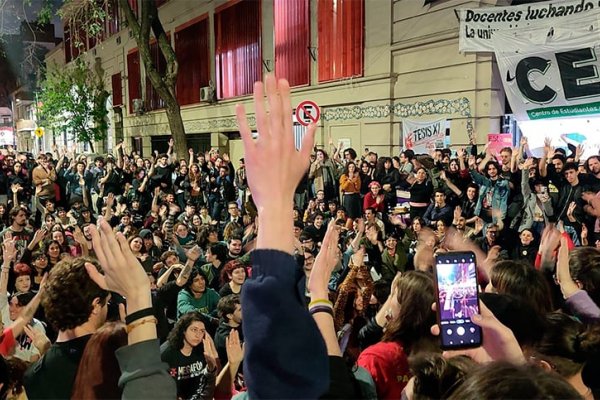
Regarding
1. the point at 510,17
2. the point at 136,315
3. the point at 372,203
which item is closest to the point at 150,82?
the point at 372,203

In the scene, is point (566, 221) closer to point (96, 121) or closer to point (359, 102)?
point (359, 102)

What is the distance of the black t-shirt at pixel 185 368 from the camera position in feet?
12.6

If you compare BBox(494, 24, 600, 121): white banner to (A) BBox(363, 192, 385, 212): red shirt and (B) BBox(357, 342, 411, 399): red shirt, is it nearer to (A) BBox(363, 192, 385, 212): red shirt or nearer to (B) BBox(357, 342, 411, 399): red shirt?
(A) BBox(363, 192, 385, 212): red shirt

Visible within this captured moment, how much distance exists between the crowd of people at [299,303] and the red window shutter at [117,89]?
74.0 ft

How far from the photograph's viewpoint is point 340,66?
15.1 meters

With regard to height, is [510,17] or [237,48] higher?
[237,48]

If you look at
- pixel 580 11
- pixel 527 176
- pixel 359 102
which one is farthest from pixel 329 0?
pixel 527 176

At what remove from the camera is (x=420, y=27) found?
Answer: 41.7 feet

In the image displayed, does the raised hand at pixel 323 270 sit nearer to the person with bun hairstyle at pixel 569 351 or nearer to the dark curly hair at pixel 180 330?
the person with bun hairstyle at pixel 569 351

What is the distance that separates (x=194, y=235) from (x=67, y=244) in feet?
6.97

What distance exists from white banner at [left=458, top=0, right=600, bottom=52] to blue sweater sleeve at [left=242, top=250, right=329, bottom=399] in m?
10.3

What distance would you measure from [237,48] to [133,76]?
1044cm

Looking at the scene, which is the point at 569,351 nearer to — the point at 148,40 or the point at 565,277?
the point at 565,277

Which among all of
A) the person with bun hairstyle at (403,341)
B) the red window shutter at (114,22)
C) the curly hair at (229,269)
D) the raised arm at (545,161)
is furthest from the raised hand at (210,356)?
the red window shutter at (114,22)
